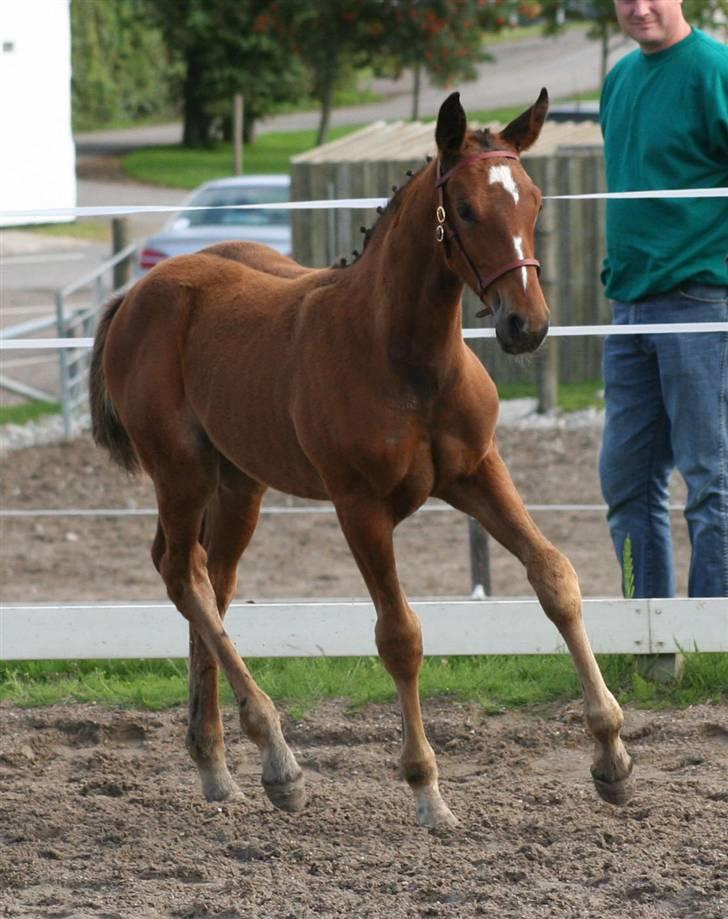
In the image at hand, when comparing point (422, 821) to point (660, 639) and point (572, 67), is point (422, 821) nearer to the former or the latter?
point (660, 639)

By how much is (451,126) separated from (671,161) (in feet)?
6.46

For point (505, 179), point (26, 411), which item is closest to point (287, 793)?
point (505, 179)

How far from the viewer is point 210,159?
1344 inches

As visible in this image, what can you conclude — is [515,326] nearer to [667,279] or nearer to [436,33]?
[667,279]

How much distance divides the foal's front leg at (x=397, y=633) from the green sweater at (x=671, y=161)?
183 cm

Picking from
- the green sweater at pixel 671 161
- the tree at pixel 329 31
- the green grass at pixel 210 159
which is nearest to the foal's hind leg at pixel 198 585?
the green sweater at pixel 671 161

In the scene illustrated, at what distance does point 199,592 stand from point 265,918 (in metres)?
1.25

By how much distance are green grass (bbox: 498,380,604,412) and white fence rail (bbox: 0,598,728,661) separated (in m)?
7.77

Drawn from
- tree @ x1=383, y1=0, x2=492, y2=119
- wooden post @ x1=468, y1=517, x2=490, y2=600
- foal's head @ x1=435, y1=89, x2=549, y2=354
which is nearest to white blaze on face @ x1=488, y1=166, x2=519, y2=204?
foal's head @ x1=435, y1=89, x2=549, y2=354

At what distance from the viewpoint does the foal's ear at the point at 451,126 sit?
3.74 metres

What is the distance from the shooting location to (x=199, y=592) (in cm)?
488

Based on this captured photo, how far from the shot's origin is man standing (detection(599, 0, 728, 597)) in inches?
215

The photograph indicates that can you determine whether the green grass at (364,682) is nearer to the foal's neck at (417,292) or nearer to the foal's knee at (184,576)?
the foal's knee at (184,576)

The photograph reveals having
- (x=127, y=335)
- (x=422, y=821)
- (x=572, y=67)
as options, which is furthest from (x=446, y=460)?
(x=572, y=67)
